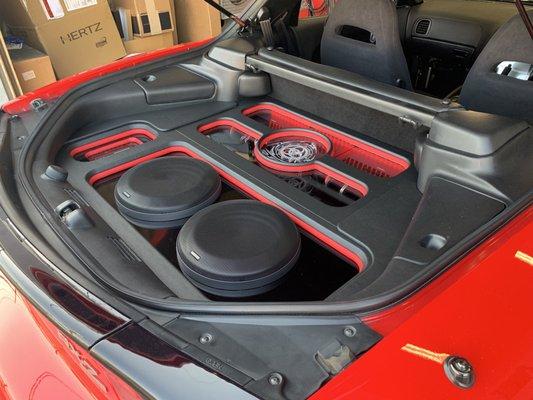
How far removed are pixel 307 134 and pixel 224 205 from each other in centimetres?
46

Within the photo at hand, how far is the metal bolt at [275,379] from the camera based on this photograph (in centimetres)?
60

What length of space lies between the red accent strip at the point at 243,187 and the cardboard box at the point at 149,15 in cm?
249

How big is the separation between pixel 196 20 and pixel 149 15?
0.43 m

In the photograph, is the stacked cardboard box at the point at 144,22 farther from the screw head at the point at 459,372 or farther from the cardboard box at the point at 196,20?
the screw head at the point at 459,372

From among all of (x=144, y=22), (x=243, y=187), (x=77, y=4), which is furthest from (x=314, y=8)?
(x=243, y=187)

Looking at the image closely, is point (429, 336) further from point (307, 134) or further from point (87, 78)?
point (87, 78)

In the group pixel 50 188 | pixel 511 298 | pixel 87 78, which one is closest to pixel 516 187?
pixel 511 298

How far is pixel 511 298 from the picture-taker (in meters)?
0.66

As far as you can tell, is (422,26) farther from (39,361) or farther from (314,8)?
(39,361)

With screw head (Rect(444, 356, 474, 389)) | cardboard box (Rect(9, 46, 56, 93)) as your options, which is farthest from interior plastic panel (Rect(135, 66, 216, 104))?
cardboard box (Rect(9, 46, 56, 93))

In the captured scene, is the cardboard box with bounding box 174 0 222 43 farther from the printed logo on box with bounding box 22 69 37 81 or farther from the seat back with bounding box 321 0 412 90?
the seat back with bounding box 321 0 412 90

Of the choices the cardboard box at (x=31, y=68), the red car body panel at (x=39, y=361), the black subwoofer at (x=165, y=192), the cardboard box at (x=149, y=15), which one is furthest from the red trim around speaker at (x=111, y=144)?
the cardboard box at (x=149, y=15)

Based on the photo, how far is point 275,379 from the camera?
608 millimetres

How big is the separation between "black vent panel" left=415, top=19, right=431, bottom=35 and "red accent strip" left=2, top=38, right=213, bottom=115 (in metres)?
0.81
